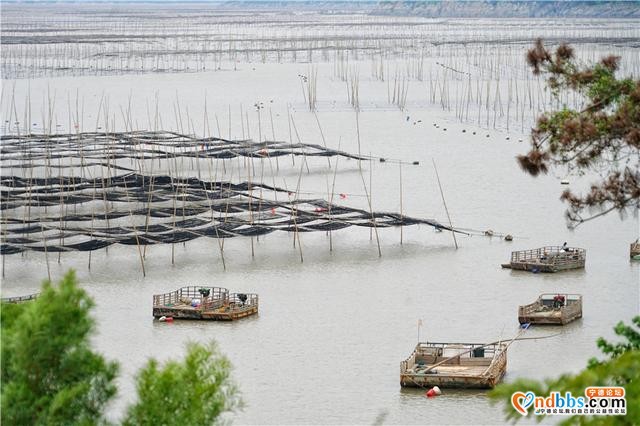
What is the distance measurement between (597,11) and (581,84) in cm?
9342

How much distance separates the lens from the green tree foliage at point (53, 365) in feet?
28.6

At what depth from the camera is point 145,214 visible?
23.3 metres

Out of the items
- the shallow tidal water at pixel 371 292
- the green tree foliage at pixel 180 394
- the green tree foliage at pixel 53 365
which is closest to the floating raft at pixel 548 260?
the shallow tidal water at pixel 371 292

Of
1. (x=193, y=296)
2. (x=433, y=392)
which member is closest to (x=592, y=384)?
(x=433, y=392)

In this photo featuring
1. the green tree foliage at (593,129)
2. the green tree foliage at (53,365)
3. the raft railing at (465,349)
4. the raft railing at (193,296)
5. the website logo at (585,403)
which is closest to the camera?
the website logo at (585,403)

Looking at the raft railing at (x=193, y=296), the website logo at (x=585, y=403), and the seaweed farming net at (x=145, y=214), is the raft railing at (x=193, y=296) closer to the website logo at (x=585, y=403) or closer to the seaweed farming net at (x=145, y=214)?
the seaweed farming net at (x=145, y=214)

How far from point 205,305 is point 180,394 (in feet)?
32.0

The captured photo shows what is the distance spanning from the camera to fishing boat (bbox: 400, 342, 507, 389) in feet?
50.1

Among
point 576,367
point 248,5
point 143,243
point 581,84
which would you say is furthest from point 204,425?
point 248,5

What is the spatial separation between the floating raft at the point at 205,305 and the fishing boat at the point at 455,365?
10.1ft

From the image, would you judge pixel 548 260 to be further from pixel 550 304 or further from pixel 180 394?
pixel 180 394

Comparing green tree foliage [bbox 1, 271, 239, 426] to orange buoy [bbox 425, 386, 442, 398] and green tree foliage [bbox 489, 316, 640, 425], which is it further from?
orange buoy [bbox 425, 386, 442, 398]

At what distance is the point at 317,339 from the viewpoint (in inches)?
688

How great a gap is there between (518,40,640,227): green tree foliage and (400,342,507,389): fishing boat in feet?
11.5
